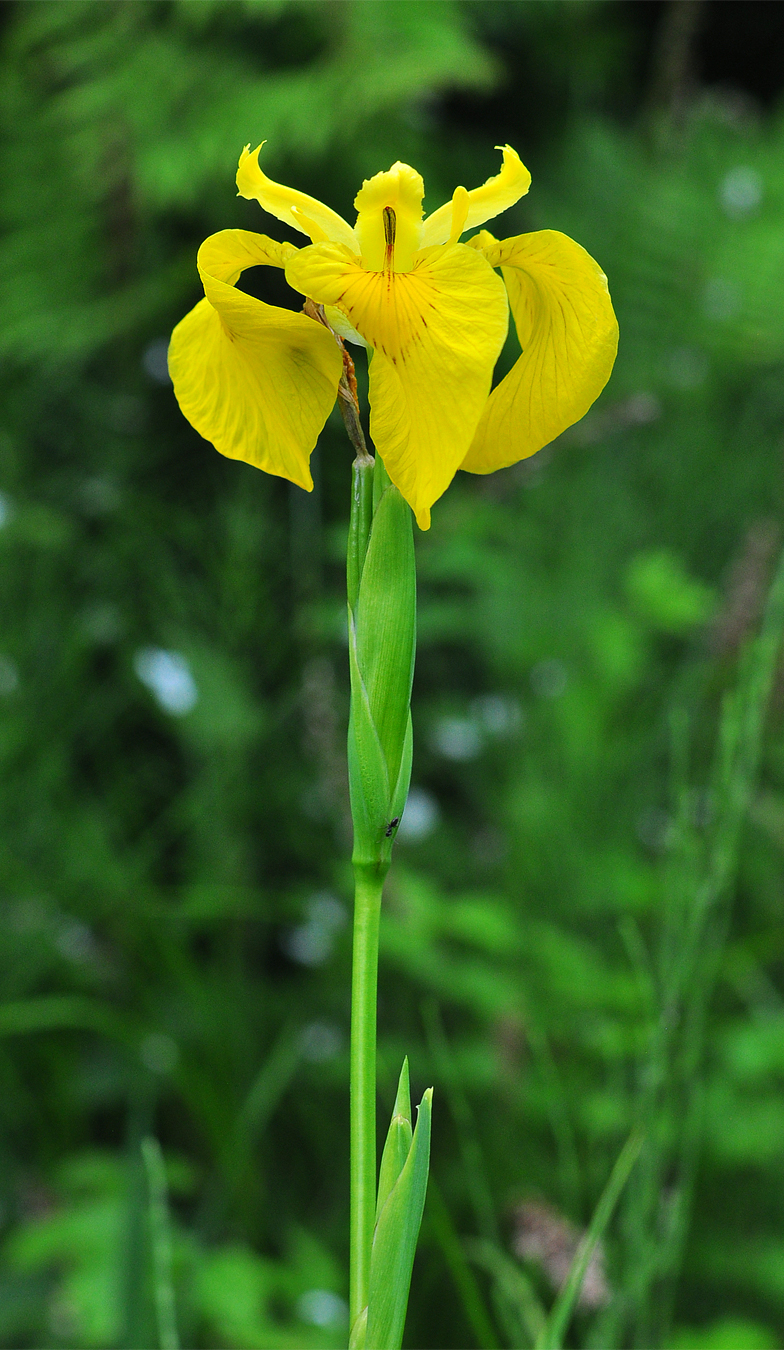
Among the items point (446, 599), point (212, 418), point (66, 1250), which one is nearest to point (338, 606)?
point (446, 599)

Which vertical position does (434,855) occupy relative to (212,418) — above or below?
below

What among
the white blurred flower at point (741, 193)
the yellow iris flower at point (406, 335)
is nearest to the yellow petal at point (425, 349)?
the yellow iris flower at point (406, 335)

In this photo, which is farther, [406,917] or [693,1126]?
[406,917]

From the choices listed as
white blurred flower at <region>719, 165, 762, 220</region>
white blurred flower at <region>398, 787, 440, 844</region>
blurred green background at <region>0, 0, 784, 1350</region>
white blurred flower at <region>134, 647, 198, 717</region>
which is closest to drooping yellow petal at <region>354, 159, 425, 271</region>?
blurred green background at <region>0, 0, 784, 1350</region>

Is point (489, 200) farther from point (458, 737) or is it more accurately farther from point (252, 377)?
point (458, 737)

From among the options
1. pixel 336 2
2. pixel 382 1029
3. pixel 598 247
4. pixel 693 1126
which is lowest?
pixel 382 1029

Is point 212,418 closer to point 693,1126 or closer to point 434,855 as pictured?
point 693,1126

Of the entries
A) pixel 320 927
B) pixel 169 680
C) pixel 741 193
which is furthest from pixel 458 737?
pixel 741 193

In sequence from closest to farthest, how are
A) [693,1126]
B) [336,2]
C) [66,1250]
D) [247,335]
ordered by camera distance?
[247,335] → [693,1126] → [66,1250] → [336,2]
